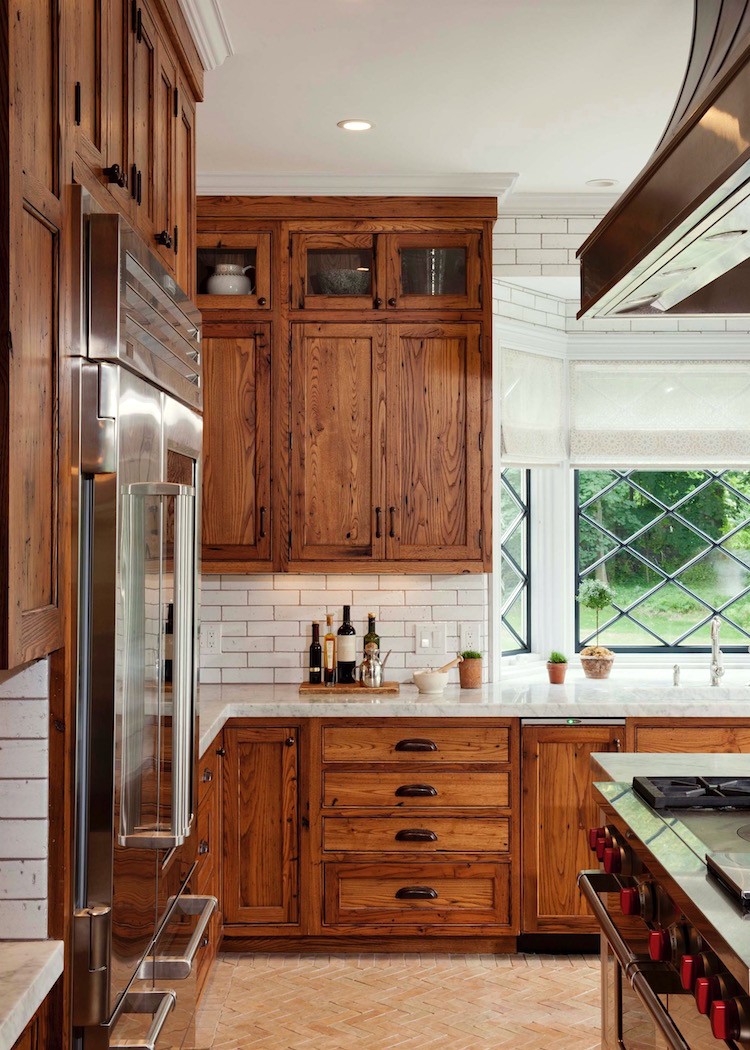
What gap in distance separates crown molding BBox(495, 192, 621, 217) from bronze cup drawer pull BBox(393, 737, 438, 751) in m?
2.30

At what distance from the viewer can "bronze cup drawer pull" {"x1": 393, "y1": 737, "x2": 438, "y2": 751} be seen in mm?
4047

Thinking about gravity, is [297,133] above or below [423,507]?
above

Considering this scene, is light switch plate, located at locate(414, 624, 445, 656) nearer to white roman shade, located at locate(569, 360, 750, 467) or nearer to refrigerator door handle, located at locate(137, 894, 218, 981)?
white roman shade, located at locate(569, 360, 750, 467)

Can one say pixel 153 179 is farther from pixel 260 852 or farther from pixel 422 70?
pixel 260 852

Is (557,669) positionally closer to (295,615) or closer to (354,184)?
(295,615)

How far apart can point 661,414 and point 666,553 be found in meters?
0.70

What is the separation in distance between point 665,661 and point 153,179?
362 centimetres

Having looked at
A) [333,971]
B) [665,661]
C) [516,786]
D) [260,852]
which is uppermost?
[665,661]

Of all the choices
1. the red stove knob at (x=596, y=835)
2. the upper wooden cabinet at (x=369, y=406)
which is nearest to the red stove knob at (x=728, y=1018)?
the red stove knob at (x=596, y=835)

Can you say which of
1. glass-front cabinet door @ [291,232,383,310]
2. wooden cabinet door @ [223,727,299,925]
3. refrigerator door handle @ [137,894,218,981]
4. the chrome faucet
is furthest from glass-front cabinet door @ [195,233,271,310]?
refrigerator door handle @ [137,894,218,981]

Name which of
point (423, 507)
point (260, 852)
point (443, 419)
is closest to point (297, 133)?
point (443, 419)

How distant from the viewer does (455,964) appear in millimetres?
3990

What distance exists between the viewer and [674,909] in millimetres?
1887

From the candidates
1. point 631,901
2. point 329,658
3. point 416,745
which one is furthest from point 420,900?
point 631,901
